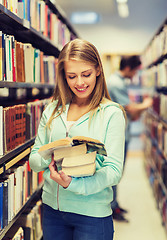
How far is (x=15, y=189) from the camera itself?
5.77ft

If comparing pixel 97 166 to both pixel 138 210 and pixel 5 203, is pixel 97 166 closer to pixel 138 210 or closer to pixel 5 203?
pixel 5 203

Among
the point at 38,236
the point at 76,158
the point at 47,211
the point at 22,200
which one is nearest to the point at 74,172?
the point at 76,158

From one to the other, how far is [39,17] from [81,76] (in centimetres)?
120

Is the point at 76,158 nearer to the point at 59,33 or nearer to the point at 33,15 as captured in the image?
the point at 33,15

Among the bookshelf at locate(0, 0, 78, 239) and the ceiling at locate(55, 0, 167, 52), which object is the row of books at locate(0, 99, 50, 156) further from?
the ceiling at locate(55, 0, 167, 52)

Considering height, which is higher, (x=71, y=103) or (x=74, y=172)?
(x=71, y=103)

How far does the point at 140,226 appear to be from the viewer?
3.29m

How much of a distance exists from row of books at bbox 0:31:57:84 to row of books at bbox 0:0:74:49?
16cm

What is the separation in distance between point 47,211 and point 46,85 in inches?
54.7

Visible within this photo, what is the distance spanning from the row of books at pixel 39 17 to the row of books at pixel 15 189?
35.1 inches

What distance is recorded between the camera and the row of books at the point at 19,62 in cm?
157

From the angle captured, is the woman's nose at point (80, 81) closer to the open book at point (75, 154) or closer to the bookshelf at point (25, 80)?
the open book at point (75, 154)

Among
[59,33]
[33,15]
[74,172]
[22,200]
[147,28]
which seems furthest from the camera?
[147,28]

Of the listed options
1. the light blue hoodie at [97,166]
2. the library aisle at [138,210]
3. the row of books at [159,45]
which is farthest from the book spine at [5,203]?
the row of books at [159,45]
